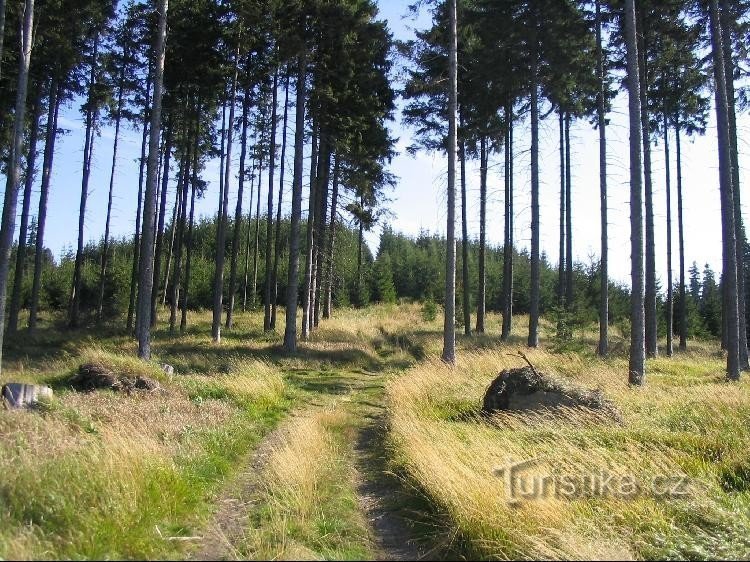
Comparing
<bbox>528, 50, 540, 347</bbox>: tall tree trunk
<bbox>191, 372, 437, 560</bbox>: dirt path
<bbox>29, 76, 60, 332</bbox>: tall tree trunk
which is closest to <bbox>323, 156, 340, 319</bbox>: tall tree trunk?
<bbox>528, 50, 540, 347</bbox>: tall tree trunk

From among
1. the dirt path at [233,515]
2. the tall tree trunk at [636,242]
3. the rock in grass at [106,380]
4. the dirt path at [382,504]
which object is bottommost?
the dirt path at [382,504]

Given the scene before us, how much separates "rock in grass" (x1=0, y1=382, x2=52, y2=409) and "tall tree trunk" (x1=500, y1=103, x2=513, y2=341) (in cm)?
1896

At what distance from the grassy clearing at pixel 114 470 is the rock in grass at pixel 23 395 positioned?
0.27 m

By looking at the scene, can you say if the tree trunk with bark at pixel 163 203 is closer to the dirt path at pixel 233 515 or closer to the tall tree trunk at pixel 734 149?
the dirt path at pixel 233 515

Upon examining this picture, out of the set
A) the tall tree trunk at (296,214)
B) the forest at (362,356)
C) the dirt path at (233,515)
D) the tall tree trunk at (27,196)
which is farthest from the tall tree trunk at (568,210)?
the tall tree trunk at (27,196)

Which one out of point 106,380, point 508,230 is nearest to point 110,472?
point 106,380

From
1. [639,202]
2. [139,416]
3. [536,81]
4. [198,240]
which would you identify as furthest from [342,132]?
[198,240]

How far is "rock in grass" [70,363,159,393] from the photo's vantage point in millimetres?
9258

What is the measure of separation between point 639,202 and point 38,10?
2096 centimetres

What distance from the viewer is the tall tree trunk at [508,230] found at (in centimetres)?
2353

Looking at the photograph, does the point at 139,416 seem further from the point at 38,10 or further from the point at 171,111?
the point at 171,111

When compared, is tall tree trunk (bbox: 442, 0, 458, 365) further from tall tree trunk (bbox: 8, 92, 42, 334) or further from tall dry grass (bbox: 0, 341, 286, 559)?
tall tree trunk (bbox: 8, 92, 42, 334)

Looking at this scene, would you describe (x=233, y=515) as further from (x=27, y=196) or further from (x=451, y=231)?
(x=27, y=196)

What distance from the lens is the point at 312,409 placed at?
10.0 meters
